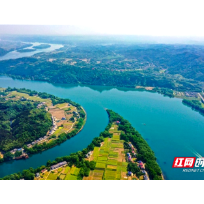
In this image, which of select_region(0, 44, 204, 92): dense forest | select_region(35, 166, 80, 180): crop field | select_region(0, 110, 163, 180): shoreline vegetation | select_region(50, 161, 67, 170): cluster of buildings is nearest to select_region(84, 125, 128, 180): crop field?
select_region(0, 110, 163, 180): shoreline vegetation

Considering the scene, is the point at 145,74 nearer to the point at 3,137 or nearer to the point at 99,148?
the point at 99,148

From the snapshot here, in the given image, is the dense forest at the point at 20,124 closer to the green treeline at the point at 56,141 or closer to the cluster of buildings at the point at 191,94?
the green treeline at the point at 56,141

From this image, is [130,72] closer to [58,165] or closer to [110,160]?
[110,160]

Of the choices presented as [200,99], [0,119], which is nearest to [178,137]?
[200,99]

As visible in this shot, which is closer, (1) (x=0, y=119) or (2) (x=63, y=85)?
(1) (x=0, y=119)

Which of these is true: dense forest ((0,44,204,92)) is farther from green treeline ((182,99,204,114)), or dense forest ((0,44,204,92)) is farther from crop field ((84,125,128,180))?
crop field ((84,125,128,180))

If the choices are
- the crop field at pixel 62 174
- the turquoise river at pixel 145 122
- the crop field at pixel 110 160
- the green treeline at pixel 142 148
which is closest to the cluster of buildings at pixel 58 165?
the crop field at pixel 62 174
